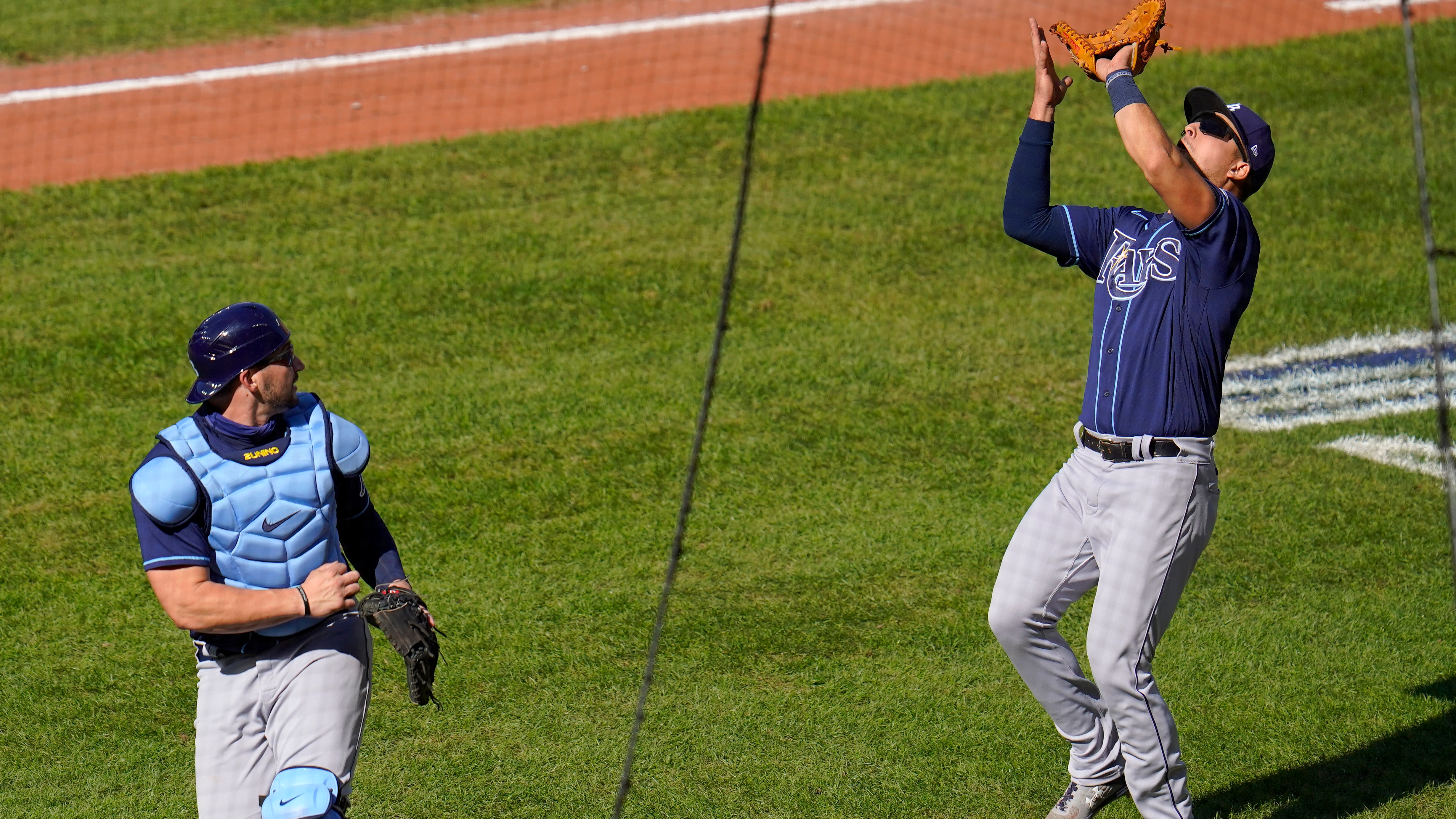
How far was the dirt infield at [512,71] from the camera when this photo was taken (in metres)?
11.6

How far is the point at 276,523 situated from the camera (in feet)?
13.2

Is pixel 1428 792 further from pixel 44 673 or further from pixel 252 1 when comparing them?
pixel 252 1

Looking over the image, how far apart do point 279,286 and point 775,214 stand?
3200 mm

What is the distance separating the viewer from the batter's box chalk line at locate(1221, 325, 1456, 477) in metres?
7.51

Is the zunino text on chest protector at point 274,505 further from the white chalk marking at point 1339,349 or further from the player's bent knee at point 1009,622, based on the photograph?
the white chalk marking at point 1339,349

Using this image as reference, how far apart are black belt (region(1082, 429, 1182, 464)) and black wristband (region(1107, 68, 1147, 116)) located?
91cm

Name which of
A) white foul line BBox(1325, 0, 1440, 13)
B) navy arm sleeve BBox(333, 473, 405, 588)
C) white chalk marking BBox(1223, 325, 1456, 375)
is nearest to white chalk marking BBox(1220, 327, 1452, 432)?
white chalk marking BBox(1223, 325, 1456, 375)

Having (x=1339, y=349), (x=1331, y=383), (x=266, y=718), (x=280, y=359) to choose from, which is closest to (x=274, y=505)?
(x=280, y=359)

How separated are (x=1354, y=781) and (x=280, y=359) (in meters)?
3.63

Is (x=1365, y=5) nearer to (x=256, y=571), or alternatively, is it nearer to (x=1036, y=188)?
(x=1036, y=188)

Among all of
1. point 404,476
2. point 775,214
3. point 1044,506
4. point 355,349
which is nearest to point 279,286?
point 355,349

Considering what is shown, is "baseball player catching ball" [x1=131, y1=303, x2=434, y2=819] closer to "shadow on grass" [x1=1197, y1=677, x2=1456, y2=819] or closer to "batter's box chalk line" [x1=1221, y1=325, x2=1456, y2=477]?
"shadow on grass" [x1=1197, y1=677, x2=1456, y2=819]

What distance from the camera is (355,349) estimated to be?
27.8 feet

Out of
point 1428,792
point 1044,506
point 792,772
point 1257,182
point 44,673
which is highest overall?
point 1257,182
